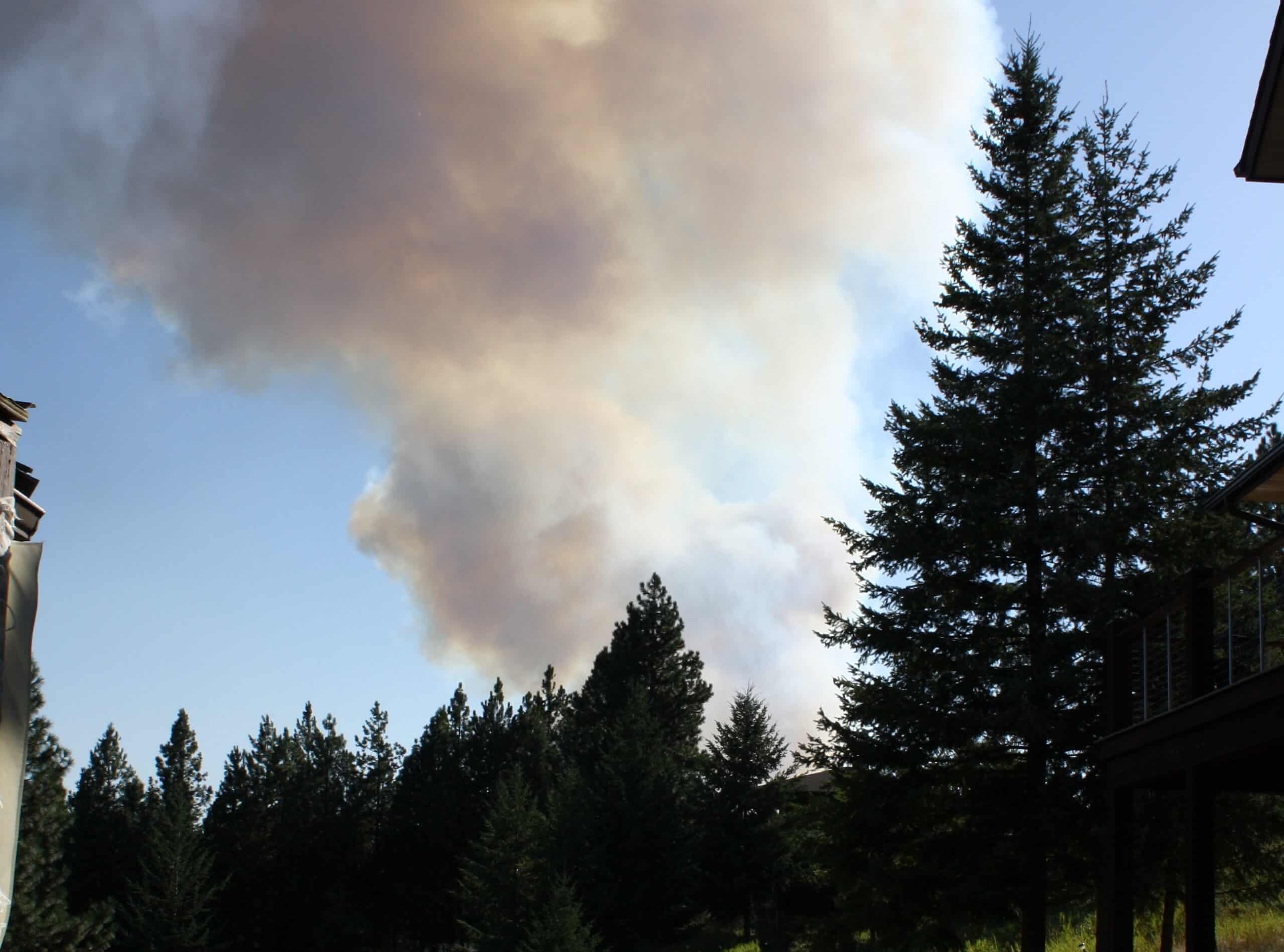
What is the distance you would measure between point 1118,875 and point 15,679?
12.9 m

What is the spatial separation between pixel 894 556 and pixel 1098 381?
498 cm

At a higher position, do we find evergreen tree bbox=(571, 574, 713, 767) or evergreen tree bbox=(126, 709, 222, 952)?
evergreen tree bbox=(571, 574, 713, 767)

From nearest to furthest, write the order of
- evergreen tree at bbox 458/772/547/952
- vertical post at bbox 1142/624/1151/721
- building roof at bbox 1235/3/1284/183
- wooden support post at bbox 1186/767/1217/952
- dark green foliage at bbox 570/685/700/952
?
1. wooden support post at bbox 1186/767/1217/952
2. building roof at bbox 1235/3/1284/183
3. vertical post at bbox 1142/624/1151/721
4. dark green foliage at bbox 570/685/700/952
5. evergreen tree at bbox 458/772/547/952

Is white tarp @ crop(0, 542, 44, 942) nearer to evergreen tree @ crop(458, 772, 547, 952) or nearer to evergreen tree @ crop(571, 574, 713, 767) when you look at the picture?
evergreen tree @ crop(458, 772, 547, 952)

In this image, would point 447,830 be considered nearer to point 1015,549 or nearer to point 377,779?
point 377,779

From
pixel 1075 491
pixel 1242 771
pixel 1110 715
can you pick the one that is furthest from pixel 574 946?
pixel 1242 771

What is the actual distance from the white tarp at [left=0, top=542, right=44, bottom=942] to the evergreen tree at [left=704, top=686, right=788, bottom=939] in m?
34.4

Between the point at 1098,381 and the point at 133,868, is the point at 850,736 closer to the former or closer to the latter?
the point at 1098,381

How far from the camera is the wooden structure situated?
38.3ft

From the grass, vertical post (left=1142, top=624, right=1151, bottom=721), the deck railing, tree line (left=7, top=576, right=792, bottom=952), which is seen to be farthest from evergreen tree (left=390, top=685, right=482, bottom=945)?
vertical post (left=1142, top=624, right=1151, bottom=721)

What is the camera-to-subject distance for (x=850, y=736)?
76.1ft

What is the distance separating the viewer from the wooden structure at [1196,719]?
11.7m

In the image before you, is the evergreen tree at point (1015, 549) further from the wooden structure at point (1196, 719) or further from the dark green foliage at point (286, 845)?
the dark green foliage at point (286, 845)

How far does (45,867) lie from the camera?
47.3 metres
